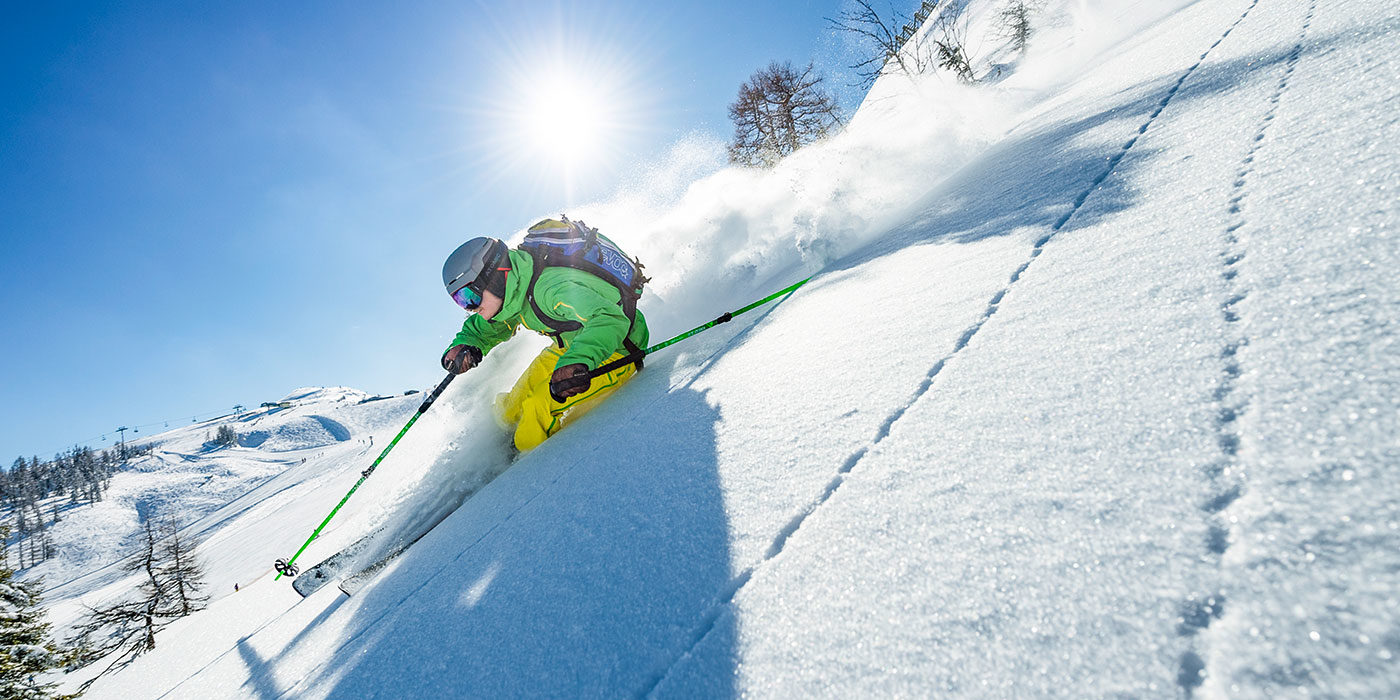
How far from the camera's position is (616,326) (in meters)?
3.79

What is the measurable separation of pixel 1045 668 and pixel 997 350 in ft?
3.55

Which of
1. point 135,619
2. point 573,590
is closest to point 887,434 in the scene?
point 573,590

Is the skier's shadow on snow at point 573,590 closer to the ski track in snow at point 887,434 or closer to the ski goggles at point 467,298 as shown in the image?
the ski track in snow at point 887,434

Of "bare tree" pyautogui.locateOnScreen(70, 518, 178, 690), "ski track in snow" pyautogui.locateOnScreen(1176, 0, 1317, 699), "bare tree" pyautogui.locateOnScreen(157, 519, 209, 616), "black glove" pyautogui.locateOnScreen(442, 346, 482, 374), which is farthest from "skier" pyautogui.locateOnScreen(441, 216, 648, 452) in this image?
"bare tree" pyautogui.locateOnScreen(157, 519, 209, 616)

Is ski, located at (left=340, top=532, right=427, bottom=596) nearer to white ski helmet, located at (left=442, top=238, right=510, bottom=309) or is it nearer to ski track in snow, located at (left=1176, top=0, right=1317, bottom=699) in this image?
white ski helmet, located at (left=442, top=238, right=510, bottom=309)

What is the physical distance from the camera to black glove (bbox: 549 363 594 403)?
11.4ft

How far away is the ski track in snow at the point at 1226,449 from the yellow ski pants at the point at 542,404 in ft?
10.9

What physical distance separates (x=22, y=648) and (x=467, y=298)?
13157 millimetres

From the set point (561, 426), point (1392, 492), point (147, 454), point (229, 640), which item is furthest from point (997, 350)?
point (147, 454)

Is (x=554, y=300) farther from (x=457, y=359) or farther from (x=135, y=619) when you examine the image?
(x=135, y=619)

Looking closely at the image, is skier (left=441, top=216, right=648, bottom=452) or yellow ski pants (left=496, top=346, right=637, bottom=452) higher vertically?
skier (left=441, top=216, right=648, bottom=452)

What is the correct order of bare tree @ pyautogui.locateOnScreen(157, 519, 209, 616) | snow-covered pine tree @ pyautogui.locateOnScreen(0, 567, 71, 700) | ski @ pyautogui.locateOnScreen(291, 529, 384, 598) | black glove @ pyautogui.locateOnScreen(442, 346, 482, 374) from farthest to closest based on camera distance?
bare tree @ pyautogui.locateOnScreen(157, 519, 209, 616), snow-covered pine tree @ pyautogui.locateOnScreen(0, 567, 71, 700), black glove @ pyautogui.locateOnScreen(442, 346, 482, 374), ski @ pyautogui.locateOnScreen(291, 529, 384, 598)

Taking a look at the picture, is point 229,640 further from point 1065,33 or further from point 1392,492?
point 1065,33

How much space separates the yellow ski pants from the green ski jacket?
23 centimetres
